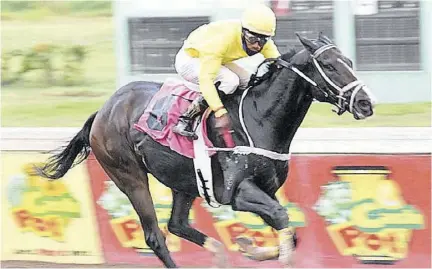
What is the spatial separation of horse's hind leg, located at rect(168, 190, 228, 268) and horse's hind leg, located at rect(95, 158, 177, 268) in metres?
0.12

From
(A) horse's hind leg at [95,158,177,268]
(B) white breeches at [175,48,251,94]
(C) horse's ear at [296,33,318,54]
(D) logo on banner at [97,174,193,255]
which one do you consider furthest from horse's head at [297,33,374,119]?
(D) logo on banner at [97,174,193,255]

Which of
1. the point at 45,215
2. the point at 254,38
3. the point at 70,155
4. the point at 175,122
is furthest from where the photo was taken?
the point at 45,215

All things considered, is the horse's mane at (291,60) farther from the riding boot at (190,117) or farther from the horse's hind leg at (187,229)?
the horse's hind leg at (187,229)

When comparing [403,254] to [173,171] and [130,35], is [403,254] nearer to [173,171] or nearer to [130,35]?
[173,171]

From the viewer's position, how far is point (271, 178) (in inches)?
244

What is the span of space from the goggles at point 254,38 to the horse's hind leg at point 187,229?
1.42 m

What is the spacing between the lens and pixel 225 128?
6.22m

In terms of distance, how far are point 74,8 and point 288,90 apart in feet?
25.5

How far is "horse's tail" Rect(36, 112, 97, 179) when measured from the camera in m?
7.36

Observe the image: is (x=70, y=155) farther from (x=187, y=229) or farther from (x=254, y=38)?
(x=254, y=38)

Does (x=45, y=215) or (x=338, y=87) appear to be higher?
(x=338, y=87)

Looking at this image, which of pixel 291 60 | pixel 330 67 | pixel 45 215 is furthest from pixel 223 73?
pixel 45 215

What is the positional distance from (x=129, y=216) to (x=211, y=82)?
7.00 ft

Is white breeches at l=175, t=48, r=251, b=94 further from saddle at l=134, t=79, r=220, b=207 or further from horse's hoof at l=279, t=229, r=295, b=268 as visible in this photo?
horse's hoof at l=279, t=229, r=295, b=268
